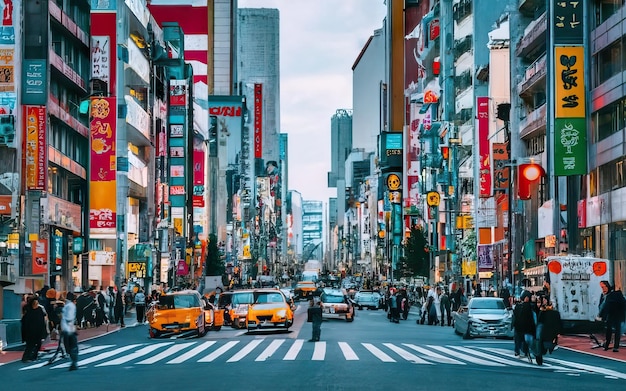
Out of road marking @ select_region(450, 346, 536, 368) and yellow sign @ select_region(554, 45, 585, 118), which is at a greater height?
yellow sign @ select_region(554, 45, 585, 118)

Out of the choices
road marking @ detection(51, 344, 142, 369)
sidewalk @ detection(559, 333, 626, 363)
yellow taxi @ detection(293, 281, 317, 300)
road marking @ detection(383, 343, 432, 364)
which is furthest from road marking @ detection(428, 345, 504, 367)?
yellow taxi @ detection(293, 281, 317, 300)

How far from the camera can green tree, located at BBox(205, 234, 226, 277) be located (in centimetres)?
14688

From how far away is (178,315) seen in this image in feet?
146

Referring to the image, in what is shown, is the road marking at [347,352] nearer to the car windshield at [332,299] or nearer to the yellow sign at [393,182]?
the car windshield at [332,299]

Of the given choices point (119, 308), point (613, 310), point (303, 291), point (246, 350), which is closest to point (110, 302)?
point (119, 308)

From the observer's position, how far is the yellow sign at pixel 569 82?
5697 cm

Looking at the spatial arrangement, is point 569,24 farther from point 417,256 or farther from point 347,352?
point 417,256

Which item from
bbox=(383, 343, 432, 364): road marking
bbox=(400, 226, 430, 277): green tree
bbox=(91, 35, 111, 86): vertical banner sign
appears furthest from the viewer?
bbox=(400, 226, 430, 277): green tree

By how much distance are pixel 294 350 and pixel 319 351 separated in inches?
41.2

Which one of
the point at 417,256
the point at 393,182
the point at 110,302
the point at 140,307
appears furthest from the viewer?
the point at 393,182

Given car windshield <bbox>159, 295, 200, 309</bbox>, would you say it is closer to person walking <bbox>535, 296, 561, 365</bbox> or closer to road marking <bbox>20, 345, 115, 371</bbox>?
road marking <bbox>20, 345, 115, 371</bbox>

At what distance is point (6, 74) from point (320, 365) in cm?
3496

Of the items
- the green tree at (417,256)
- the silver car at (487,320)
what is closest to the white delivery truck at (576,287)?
the silver car at (487,320)

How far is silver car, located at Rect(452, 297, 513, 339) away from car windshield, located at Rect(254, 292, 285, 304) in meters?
7.91
